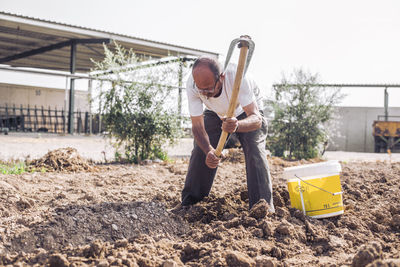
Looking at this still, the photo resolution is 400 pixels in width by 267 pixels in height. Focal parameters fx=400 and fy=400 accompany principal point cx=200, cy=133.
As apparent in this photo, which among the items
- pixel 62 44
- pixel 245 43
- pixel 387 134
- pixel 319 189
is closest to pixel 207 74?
pixel 245 43

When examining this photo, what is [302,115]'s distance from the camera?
355 inches

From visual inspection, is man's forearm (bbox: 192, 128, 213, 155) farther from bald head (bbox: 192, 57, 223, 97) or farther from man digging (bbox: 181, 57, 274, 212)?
bald head (bbox: 192, 57, 223, 97)

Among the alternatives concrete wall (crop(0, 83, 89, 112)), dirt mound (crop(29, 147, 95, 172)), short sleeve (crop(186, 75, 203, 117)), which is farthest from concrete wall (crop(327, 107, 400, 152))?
short sleeve (crop(186, 75, 203, 117))

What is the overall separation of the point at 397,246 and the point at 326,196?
0.65 meters

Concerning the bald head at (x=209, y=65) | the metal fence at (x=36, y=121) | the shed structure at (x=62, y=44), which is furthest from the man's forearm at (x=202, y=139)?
the metal fence at (x=36, y=121)

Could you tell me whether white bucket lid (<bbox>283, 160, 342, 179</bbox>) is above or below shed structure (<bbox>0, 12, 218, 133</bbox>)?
below

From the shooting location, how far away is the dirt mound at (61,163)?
5.66 meters

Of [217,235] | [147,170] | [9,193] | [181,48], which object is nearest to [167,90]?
[147,170]

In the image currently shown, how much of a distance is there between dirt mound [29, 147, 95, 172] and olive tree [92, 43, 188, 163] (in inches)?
42.7

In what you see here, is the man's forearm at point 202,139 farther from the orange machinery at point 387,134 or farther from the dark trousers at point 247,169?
the orange machinery at point 387,134

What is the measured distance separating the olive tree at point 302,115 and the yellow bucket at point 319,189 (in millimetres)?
5729

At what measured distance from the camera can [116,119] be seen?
6832 mm

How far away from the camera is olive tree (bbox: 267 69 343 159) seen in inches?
354

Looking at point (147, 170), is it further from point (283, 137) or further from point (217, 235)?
point (283, 137)
